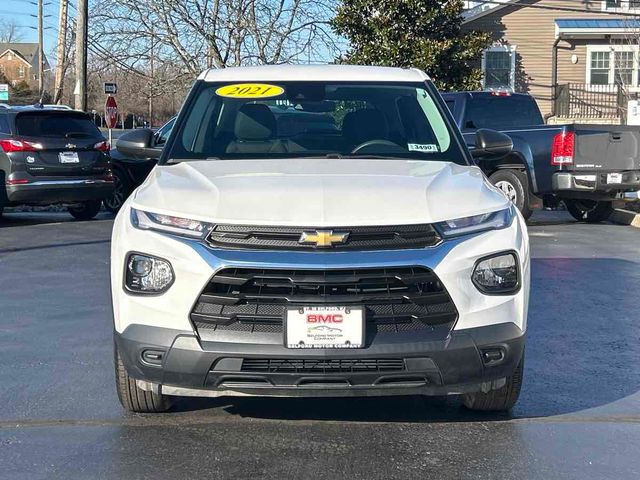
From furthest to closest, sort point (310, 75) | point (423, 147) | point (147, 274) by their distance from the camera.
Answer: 1. point (310, 75)
2. point (423, 147)
3. point (147, 274)

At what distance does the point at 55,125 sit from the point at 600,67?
1915cm

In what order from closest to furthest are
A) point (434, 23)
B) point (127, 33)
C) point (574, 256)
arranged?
point (574, 256)
point (127, 33)
point (434, 23)

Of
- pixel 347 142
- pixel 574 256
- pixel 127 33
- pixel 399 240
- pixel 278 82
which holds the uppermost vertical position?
pixel 127 33

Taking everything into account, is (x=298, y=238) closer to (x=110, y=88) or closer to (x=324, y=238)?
(x=324, y=238)

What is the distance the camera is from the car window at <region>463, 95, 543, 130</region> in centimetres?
1411

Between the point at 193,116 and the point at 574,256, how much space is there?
6.27 metres

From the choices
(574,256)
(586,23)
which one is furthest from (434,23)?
(574,256)

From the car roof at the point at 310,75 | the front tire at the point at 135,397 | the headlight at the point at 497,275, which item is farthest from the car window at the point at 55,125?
the headlight at the point at 497,275

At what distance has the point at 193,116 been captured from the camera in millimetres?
5605

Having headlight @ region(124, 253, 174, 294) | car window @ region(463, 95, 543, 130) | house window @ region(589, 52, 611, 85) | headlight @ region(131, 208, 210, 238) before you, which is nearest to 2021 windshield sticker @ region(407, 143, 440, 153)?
headlight @ region(131, 208, 210, 238)

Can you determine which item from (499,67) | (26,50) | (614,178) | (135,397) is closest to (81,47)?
(499,67)

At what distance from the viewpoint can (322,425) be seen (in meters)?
4.71

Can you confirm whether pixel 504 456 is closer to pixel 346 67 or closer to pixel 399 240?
pixel 399 240

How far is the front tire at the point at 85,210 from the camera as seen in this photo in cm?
1505
